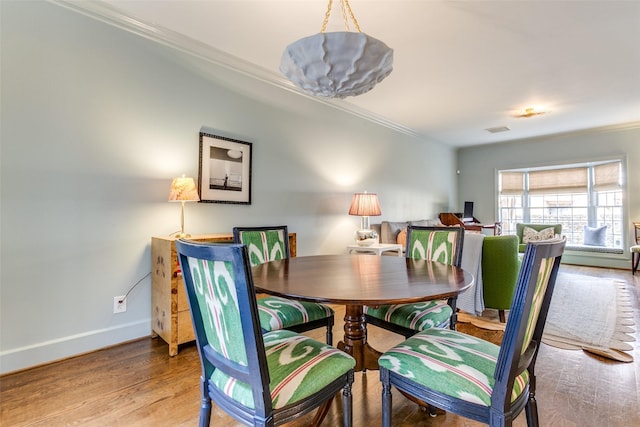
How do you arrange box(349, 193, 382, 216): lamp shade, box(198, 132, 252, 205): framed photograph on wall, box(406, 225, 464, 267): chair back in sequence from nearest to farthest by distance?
box(406, 225, 464, 267): chair back
box(198, 132, 252, 205): framed photograph on wall
box(349, 193, 382, 216): lamp shade

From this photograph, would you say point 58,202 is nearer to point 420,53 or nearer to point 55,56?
point 55,56

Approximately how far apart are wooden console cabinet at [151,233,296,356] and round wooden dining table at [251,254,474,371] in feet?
2.62

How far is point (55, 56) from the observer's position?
2035 millimetres

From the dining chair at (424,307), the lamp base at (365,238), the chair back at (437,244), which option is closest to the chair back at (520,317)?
the dining chair at (424,307)

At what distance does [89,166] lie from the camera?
216cm

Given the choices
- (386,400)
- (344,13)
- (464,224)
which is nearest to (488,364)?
(386,400)

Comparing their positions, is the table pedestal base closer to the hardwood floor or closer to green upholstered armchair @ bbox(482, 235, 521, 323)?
the hardwood floor

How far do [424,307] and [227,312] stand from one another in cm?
121

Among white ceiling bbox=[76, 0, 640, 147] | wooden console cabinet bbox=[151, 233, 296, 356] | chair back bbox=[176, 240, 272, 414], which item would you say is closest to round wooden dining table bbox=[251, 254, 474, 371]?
chair back bbox=[176, 240, 272, 414]

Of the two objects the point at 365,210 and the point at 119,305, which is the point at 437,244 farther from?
the point at 119,305

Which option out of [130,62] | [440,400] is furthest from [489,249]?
[130,62]

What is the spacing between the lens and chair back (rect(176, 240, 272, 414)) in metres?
0.85

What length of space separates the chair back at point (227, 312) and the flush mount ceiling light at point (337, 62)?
110 cm

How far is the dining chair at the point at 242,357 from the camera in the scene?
87 centimetres
